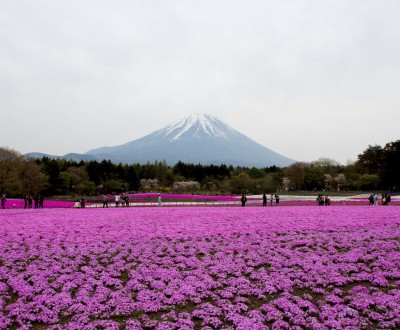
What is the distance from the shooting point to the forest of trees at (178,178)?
67062 millimetres

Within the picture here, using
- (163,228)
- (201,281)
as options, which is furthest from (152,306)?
(163,228)

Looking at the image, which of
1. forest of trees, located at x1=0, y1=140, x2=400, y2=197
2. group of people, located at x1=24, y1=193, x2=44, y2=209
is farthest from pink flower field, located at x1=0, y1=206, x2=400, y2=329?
forest of trees, located at x1=0, y1=140, x2=400, y2=197

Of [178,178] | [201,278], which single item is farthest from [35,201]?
[178,178]

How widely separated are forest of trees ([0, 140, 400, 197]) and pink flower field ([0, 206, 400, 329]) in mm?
51391

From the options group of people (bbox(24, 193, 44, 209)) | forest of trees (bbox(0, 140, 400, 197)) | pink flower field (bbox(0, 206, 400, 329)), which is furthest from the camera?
forest of trees (bbox(0, 140, 400, 197))

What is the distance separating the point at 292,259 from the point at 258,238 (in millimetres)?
4352

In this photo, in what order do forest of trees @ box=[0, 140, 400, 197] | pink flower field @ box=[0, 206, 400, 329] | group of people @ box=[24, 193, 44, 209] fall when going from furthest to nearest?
forest of trees @ box=[0, 140, 400, 197] → group of people @ box=[24, 193, 44, 209] → pink flower field @ box=[0, 206, 400, 329]

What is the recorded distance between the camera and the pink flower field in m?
9.45

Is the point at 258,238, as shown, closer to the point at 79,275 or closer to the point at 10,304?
the point at 79,275

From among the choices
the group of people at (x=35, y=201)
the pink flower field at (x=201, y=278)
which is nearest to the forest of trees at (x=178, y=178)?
the group of people at (x=35, y=201)

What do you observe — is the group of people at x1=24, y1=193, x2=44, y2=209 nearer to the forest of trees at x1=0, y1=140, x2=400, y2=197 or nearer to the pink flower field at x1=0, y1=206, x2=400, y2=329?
the pink flower field at x1=0, y1=206, x2=400, y2=329

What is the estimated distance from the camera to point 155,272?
13.3 meters

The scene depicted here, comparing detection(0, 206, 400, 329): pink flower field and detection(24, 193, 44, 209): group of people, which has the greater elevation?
detection(24, 193, 44, 209): group of people

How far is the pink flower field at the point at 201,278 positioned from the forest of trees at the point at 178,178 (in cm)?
5139
